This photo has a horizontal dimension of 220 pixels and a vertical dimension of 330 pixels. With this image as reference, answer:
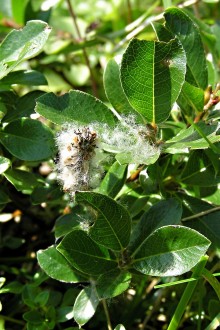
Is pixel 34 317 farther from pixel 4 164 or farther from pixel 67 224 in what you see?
pixel 4 164

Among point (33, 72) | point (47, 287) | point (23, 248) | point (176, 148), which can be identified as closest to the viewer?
point (176, 148)

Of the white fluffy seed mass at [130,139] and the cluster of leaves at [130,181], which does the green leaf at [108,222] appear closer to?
the cluster of leaves at [130,181]

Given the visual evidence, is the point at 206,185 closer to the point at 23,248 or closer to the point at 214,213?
the point at 214,213

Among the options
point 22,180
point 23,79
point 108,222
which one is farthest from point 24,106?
point 108,222

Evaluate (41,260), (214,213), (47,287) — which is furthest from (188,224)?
(47,287)

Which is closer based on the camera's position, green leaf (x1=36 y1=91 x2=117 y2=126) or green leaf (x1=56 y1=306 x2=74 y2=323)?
green leaf (x1=36 y1=91 x2=117 y2=126)

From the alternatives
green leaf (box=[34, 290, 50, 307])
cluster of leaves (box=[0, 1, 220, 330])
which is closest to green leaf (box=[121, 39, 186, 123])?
cluster of leaves (box=[0, 1, 220, 330])

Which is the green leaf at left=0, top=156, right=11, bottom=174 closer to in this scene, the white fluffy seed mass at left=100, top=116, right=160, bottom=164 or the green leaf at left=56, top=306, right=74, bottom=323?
the white fluffy seed mass at left=100, top=116, right=160, bottom=164
